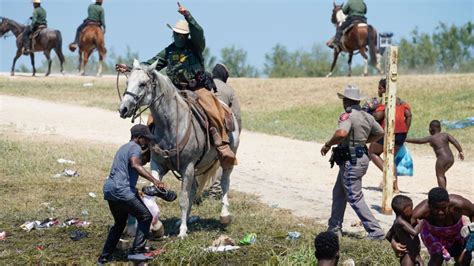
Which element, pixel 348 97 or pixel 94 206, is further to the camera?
pixel 94 206

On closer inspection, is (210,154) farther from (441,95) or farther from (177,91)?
(441,95)

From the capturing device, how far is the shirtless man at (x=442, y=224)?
7.94 meters

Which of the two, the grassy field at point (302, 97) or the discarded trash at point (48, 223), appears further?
the grassy field at point (302, 97)

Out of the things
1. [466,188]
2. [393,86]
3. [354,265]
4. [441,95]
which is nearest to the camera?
[354,265]

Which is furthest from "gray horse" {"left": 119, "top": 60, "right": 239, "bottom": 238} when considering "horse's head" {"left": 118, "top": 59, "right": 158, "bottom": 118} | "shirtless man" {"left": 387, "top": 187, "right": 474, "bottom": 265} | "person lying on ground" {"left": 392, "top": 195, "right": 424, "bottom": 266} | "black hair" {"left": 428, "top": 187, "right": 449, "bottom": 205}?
"black hair" {"left": 428, "top": 187, "right": 449, "bottom": 205}

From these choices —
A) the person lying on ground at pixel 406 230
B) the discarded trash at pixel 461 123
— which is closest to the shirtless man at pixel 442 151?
the person lying on ground at pixel 406 230

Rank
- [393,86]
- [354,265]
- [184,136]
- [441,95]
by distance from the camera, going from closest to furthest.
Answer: [354,265], [184,136], [393,86], [441,95]

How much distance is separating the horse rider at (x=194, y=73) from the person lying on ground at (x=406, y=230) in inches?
130

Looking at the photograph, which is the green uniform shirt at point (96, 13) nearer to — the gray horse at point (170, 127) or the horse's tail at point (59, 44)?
the horse's tail at point (59, 44)

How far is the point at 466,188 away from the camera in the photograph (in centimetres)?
1555

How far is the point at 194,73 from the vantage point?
36.8 feet

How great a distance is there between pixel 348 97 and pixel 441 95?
56.9 ft

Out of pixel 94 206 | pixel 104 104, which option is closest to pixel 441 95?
pixel 104 104

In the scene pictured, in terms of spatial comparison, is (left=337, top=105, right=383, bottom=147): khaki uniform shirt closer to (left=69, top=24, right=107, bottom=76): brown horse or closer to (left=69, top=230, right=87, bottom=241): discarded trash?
(left=69, top=230, right=87, bottom=241): discarded trash
